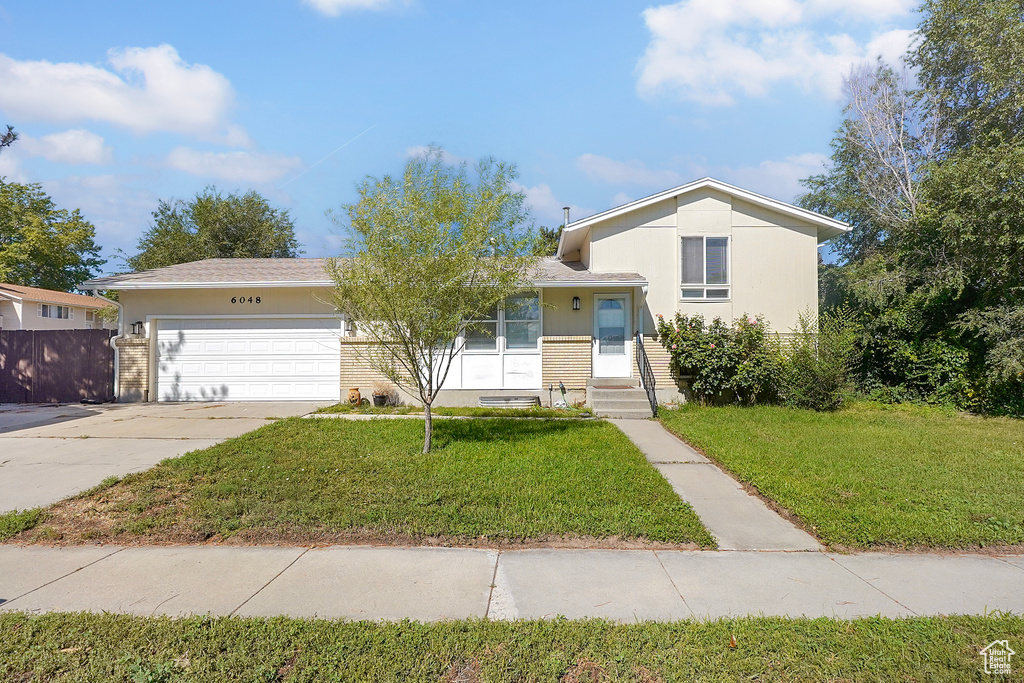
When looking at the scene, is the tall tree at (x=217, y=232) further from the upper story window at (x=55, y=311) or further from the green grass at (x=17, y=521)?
the green grass at (x=17, y=521)

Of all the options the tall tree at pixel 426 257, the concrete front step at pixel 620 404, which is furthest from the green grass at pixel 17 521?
the concrete front step at pixel 620 404

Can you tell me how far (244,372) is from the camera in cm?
1363

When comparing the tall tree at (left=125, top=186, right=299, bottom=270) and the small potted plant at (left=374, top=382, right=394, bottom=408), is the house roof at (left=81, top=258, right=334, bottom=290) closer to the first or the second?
the small potted plant at (left=374, top=382, right=394, bottom=408)

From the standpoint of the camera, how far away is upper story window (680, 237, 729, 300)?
1353 centimetres

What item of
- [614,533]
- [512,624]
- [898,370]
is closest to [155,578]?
[512,624]

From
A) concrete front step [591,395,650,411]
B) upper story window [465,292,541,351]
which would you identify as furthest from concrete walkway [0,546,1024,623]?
upper story window [465,292,541,351]

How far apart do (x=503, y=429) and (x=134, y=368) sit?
31.8 ft

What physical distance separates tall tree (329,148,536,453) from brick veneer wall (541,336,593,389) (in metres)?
5.12

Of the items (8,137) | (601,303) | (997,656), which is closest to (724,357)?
(601,303)

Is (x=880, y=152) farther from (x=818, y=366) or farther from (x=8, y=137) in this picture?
(x=8, y=137)

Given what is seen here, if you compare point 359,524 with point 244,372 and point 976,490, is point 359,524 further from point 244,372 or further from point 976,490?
point 244,372

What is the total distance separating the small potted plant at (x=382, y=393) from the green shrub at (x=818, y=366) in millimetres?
8814

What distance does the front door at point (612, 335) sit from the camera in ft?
43.7

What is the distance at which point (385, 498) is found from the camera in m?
5.79
